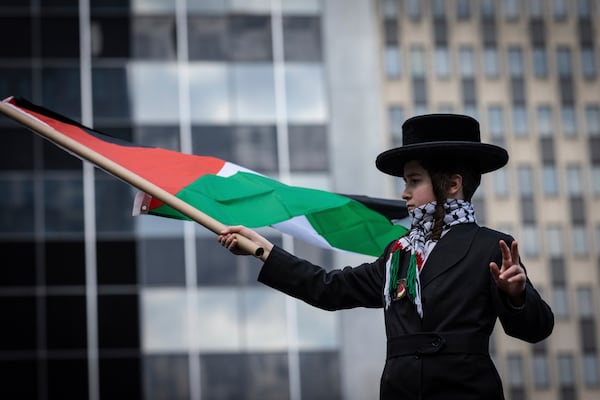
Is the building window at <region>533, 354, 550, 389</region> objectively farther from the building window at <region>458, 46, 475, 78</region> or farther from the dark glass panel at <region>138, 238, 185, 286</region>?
the dark glass panel at <region>138, 238, 185, 286</region>

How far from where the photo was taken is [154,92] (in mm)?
30000

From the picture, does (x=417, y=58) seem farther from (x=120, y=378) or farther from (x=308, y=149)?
(x=120, y=378)

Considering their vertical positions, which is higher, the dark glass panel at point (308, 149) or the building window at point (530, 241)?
the building window at point (530, 241)

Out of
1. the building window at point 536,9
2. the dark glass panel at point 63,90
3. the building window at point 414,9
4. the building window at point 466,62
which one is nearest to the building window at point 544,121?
the building window at point 466,62

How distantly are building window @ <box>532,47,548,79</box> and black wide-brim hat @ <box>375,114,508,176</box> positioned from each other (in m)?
56.1

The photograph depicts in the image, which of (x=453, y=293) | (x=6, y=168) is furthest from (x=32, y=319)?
(x=453, y=293)

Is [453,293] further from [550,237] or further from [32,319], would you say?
[550,237]

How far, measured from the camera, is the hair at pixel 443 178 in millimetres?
6148

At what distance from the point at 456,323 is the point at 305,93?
79.9 feet

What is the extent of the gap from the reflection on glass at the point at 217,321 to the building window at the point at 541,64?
35318 mm

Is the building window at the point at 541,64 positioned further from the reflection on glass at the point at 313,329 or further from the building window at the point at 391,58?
the reflection on glass at the point at 313,329

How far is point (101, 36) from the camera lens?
98.1 feet

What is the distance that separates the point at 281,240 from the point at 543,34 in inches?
1384

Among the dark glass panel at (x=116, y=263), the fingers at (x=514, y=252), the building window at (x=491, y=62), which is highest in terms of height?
the building window at (x=491, y=62)
